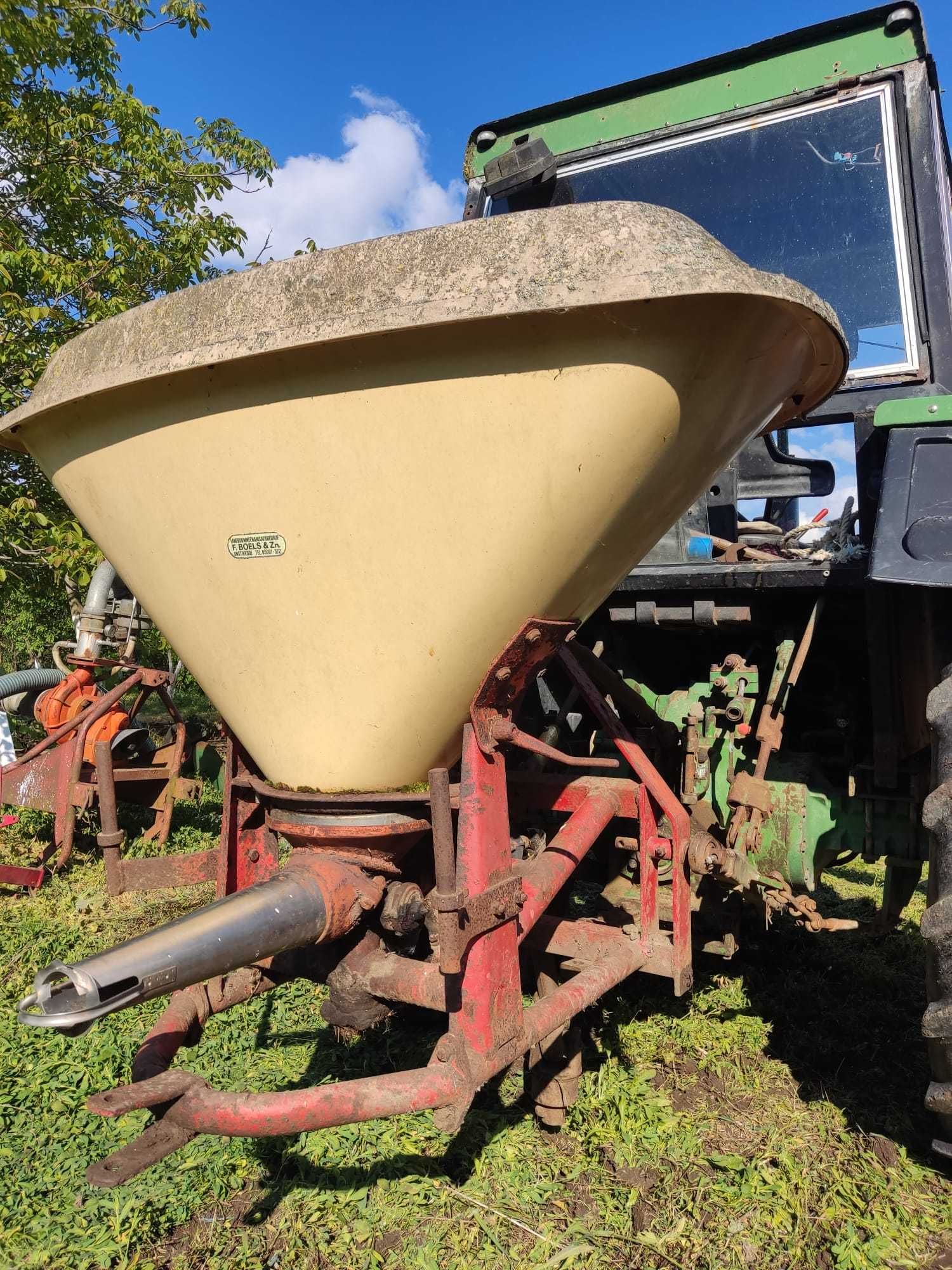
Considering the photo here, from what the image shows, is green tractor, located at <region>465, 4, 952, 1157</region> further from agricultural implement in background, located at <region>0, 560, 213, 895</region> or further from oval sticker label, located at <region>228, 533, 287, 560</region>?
agricultural implement in background, located at <region>0, 560, 213, 895</region>

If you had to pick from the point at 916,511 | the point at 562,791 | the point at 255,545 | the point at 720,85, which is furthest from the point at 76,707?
the point at 916,511

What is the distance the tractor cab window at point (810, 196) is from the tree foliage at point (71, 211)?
3901mm

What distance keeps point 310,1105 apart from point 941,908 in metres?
1.23

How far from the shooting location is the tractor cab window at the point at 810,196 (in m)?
2.58

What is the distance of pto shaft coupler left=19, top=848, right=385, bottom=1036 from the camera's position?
1.28m

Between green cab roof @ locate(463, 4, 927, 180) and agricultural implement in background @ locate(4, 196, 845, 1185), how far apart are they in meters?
1.42

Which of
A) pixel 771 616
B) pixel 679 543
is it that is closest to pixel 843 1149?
pixel 771 616

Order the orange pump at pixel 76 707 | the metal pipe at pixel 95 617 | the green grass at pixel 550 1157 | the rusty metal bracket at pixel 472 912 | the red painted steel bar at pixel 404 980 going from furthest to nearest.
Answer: the metal pipe at pixel 95 617 < the orange pump at pixel 76 707 < the green grass at pixel 550 1157 < the red painted steel bar at pixel 404 980 < the rusty metal bracket at pixel 472 912

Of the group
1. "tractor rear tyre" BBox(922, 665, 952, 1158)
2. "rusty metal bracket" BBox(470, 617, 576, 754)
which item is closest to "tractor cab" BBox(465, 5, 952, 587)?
"tractor rear tyre" BBox(922, 665, 952, 1158)

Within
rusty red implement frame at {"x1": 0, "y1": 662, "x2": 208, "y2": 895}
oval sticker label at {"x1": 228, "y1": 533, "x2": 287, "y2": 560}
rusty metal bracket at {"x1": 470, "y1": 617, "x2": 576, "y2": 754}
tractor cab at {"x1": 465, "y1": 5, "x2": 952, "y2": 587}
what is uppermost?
tractor cab at {"x1": 465, "y1": 5, "x2": 952, "y2": 587}

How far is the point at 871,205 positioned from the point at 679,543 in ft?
3.79

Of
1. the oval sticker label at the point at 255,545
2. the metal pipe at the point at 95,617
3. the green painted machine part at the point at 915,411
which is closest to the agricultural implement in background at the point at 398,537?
the oval sticker label at the point at 255,545

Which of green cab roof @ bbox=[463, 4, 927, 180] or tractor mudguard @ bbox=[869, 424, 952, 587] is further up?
green cab roof @ bbox=[463, 4, 927, 180]

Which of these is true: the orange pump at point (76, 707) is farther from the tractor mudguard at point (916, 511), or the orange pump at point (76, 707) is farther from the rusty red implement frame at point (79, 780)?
the tractor mudguard at point (916, 511)
